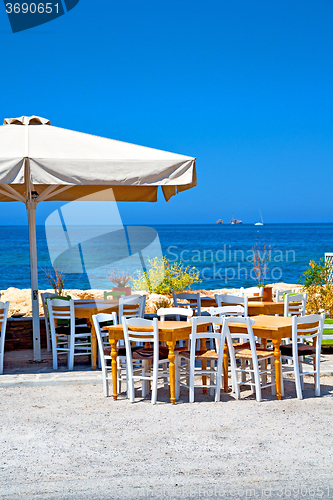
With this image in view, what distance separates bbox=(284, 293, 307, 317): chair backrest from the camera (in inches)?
295

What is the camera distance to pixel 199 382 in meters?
6.21

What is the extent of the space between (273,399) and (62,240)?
5432 centimetres

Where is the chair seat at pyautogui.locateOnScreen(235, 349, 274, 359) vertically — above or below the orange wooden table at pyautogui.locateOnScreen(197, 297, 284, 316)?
below

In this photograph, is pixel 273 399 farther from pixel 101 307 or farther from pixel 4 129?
pixel 4 129

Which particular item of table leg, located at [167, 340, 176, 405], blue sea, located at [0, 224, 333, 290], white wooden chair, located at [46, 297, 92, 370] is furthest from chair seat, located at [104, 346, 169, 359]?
blue sea, located at [0, 224, 333, 290]

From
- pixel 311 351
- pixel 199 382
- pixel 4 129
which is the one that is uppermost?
pixel 4 129

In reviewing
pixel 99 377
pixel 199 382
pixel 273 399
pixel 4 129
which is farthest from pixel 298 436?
pixel 4 129

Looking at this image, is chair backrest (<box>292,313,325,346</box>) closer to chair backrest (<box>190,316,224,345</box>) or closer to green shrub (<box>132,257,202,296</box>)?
chair backrest (<box>190,316,224,345</box>)

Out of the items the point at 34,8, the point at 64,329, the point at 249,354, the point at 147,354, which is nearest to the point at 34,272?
the point at 64,329

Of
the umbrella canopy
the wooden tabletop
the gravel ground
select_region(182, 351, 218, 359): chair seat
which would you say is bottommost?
the gravel ground

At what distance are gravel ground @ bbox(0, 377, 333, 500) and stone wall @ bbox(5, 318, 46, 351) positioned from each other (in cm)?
242

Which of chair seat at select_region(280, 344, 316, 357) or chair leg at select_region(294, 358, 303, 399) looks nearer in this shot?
chair leg at select_region(294, 358, 303, 399)

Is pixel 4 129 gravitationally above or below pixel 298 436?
above

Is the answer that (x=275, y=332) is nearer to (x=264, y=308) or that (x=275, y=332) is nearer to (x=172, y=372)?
(x=172, y=372)
